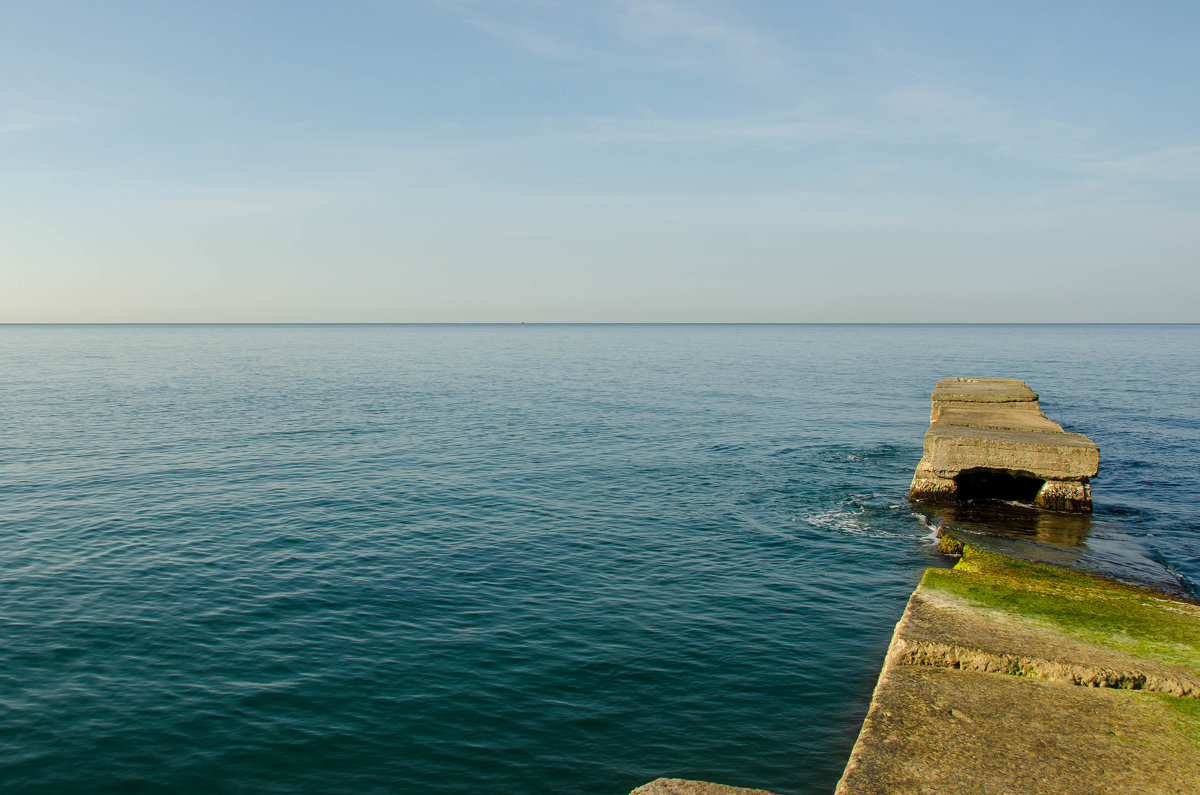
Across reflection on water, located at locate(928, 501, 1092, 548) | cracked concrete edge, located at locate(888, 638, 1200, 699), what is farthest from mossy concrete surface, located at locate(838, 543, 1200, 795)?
reflection on water, located at locate(928, 501, 1092, 548)

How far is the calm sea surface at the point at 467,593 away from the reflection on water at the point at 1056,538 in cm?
12

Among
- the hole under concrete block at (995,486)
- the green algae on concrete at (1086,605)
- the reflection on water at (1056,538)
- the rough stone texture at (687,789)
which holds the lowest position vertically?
the reflection on water at (1056,538)

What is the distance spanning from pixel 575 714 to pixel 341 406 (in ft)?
126

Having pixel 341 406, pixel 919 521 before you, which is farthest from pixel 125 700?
pixel 341 406

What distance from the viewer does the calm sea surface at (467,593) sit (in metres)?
9.59

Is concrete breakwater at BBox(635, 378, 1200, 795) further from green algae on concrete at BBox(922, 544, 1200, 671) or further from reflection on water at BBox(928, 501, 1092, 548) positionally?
reflection on water at BBox(928, 501, 1092, 548)

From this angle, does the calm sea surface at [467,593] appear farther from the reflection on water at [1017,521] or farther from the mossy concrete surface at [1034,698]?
the mossy concrete surface at [1034,698]

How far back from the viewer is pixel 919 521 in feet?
65.7

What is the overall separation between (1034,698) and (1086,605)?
146 inches

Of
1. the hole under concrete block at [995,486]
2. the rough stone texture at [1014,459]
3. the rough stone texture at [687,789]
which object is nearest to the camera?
the rough stone texture at [687,789]

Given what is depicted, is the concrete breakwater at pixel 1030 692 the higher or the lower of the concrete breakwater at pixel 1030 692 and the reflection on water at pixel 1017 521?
the higher

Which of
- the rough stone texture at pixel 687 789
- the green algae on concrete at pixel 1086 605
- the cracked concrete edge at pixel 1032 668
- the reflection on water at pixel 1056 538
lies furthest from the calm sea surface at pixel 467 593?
the rough stone texture at pixel 687 789

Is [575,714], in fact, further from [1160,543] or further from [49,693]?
[1160,543]

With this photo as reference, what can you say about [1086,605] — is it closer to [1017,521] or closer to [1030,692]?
[1030,692]
